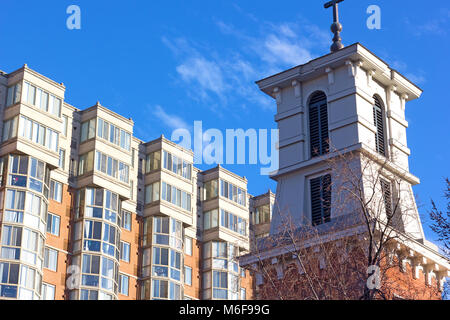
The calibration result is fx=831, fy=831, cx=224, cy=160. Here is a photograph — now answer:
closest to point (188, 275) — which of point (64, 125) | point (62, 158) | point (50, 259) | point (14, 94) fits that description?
point (50, 259)

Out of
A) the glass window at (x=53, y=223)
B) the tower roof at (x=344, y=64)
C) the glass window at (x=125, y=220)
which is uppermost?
the glass window at (x=125, y=220)

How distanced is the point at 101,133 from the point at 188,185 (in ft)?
33.8

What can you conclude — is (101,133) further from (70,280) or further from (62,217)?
(70,280)

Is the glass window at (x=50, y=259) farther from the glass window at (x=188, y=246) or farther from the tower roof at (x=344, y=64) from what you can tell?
the tower roof at (x=344, y=64)

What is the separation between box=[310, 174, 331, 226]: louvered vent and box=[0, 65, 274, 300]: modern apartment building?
15.2m

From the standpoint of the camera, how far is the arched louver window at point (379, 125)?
36.5 m

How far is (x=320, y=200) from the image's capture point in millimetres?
34719

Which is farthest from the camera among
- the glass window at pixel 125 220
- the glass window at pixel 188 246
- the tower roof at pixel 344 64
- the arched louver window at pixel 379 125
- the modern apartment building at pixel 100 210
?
the glass window at pixel 188 246

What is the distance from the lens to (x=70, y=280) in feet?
190

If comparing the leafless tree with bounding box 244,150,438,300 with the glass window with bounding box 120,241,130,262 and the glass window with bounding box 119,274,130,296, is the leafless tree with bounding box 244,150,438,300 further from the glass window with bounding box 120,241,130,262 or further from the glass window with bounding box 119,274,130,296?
the glass window with bounding box 120,241,130,262

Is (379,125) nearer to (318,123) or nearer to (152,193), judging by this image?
(318,123)

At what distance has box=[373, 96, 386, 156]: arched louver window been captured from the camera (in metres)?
36.5

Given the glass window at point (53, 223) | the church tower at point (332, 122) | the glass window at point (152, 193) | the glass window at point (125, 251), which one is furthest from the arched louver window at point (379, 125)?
the glass window at point (152, 193)

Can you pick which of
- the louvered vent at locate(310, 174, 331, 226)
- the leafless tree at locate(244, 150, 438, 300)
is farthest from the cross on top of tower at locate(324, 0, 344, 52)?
the leafless tree at locate(244, 150, 438, 300)
